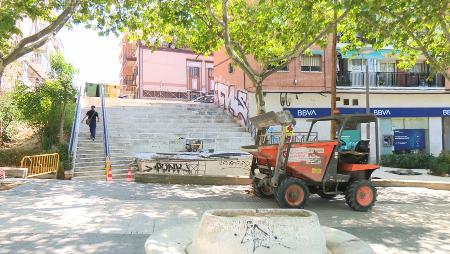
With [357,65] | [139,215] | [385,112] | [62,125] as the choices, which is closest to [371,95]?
[385,112]

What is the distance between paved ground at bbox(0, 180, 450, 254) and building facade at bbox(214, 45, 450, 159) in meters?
14.3

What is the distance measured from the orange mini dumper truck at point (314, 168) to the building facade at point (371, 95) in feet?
52.1

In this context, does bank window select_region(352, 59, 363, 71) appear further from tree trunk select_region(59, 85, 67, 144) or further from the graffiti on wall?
tree trunk select_region(59, 85, 67, 144)

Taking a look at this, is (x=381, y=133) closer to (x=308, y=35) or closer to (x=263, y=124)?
(x=308, y=35)

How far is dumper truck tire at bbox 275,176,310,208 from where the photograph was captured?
32.9ft

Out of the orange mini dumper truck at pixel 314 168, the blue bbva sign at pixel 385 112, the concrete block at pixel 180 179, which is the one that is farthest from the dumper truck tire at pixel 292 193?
the blue bbva sign at pixel 385 112

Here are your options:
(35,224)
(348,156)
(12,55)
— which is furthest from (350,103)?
(35,224)

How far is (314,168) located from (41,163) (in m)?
9.86

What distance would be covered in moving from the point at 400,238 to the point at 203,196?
5269mm

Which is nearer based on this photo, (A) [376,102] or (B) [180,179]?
(B) [180,179]

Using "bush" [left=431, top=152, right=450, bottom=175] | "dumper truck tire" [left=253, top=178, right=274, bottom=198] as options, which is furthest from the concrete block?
"bush" [left=431, top=152, right=450, bottom=175]

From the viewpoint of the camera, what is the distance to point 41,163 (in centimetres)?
1586

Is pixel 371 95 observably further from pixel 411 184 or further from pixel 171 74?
pixel 171 74

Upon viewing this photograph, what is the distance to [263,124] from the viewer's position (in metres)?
10.5
